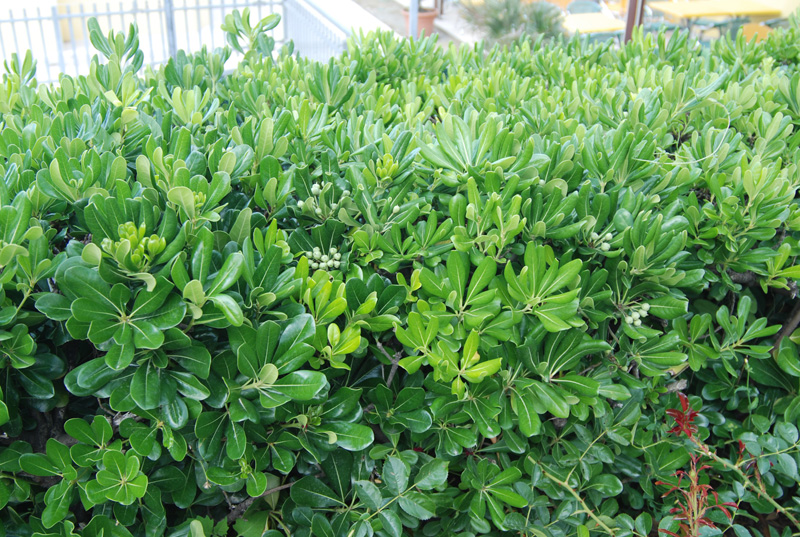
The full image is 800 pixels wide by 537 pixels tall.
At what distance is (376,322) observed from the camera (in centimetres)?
126

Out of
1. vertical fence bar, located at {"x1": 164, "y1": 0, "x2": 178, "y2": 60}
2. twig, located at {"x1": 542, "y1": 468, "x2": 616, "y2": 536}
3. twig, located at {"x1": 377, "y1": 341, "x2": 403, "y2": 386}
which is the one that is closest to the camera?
twig, located at {"x1": 377, "y1": 341, "x2": 403, "y2": 386}

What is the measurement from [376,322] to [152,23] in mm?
6891

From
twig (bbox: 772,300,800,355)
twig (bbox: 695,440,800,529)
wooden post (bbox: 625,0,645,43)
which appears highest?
wooden post (bbox: 625,0,645,43)

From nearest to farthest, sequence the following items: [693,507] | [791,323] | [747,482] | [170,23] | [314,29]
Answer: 1. [693,507]
2. [747,482]
3. [791,323]
4. [170,23]
5. [314,29]

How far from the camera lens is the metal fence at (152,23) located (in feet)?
21.3

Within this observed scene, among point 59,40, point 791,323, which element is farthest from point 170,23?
point 791,323

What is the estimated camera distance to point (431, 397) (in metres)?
1.40

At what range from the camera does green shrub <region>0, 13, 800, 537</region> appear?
1.12 meters

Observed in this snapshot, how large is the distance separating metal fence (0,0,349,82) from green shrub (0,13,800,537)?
512 centimetres

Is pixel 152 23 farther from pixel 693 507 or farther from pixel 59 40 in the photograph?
pixel 693 507

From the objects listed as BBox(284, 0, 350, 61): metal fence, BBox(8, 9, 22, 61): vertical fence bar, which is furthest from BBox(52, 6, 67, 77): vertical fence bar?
BBox(284, 0, 350, 61): metal fence

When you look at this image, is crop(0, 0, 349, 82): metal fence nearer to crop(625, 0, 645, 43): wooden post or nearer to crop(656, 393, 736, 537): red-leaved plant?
crop(625, 0, 645, 43): wooden post

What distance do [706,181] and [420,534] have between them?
1.19m

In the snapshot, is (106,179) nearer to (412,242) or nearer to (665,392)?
(412,242)
